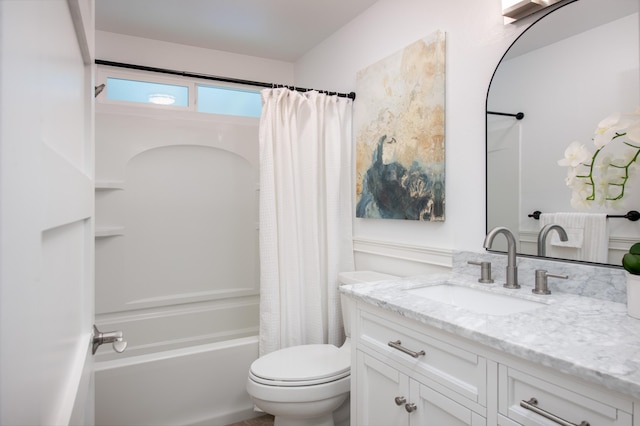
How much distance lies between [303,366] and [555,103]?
1543 mm

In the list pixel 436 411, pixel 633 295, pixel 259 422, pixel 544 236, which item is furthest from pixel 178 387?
pixel 633 295

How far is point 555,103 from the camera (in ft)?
4.75

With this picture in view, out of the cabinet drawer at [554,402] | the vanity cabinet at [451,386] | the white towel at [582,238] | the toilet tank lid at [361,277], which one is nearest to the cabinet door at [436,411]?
the vanity cabinet at [451,386]

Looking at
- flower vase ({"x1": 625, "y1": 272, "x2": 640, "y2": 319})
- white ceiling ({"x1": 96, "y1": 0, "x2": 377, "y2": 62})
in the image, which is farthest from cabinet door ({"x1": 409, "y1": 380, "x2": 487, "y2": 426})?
white ceiling ({"x1": 96, "y1": 0, "x2": 377, "y2": 62})

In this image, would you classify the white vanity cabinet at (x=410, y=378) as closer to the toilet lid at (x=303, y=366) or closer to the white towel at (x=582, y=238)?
the toilet lid at (x=303, y=366)

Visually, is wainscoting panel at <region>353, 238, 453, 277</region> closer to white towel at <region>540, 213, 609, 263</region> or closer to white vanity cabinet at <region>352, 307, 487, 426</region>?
white towel at <region>540, 213, 609, 263</region>

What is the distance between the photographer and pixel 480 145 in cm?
172

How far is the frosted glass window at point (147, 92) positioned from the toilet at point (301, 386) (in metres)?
2.14

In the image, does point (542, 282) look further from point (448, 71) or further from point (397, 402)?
point (448, 71)

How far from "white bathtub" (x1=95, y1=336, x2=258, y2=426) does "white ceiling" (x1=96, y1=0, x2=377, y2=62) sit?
6.76 feet

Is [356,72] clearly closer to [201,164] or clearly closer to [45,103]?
[201,164]

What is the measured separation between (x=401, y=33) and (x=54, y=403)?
2220 millimetres

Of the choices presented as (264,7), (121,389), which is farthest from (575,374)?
(264,7)

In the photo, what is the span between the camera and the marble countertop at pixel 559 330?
0.78 meters
